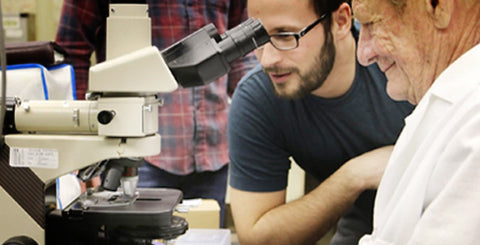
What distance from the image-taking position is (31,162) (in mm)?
1016

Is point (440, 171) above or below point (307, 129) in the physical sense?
above

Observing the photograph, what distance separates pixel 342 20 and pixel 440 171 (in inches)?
36.7

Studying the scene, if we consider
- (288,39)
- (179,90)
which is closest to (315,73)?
(288,39)

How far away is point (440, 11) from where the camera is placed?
708 mm

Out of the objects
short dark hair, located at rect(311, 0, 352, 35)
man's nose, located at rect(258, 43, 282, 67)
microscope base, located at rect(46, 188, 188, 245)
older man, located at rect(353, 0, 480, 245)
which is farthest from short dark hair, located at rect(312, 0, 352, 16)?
microscope base, located at rect(46, 188, 188, 245)

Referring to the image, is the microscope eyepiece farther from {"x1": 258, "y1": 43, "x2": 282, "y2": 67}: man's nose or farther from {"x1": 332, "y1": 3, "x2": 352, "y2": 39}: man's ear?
{"x1": 332, "y1": 3, "x2": 352, "y2": 39}: man's ear

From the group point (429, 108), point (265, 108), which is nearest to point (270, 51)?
point (265, 108)

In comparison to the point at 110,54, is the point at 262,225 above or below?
below

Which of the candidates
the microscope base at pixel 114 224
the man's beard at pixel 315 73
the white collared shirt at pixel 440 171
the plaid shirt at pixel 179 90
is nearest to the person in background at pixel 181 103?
the plaid shirt at pixel 179 90

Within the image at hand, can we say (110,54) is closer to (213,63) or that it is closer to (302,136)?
(213,63)

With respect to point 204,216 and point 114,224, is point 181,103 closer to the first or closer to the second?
point 204,216

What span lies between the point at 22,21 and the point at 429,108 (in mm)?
3142

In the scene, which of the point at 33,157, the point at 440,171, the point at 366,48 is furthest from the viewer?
the point at 33,157

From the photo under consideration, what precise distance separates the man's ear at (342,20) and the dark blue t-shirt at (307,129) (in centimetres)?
12
